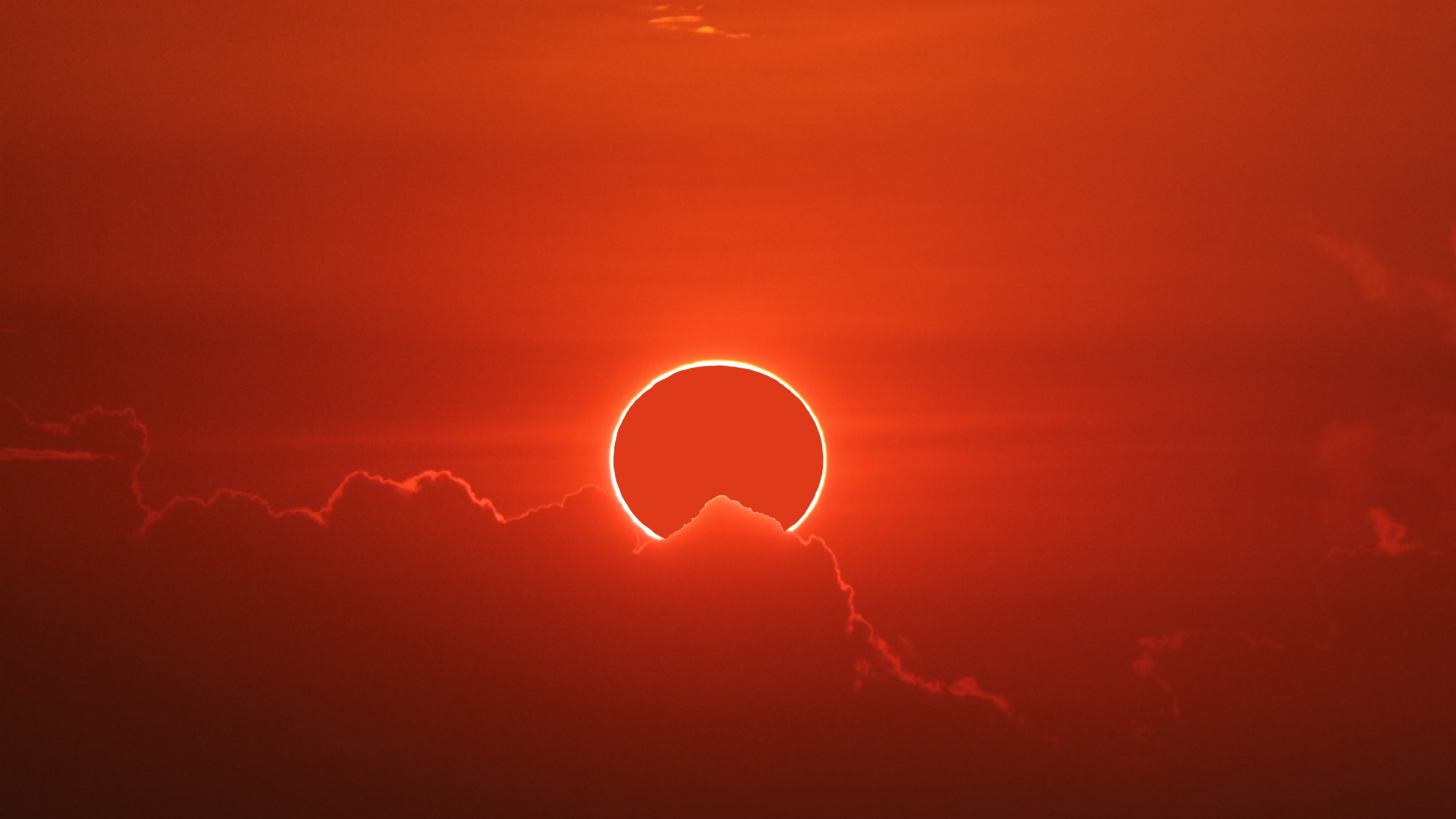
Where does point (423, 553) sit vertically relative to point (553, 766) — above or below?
above

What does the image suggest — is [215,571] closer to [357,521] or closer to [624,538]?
[357,521]

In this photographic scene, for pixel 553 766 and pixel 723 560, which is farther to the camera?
pixel 723 560

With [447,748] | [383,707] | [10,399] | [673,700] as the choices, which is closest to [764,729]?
[673,700]

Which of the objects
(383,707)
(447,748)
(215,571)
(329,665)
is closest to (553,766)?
(447,748)

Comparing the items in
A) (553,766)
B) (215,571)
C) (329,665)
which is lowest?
(553,766)

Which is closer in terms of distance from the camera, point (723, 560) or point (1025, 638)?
point (1025, 638)

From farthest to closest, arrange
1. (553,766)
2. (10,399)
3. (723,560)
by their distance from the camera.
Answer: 1. (723,560)
2. (553,766)
3. (10,399)

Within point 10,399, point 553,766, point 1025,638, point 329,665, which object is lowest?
point 553,766

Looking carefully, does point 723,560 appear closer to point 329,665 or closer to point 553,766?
point 553,766

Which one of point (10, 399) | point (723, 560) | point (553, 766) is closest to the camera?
point (10, 399)
